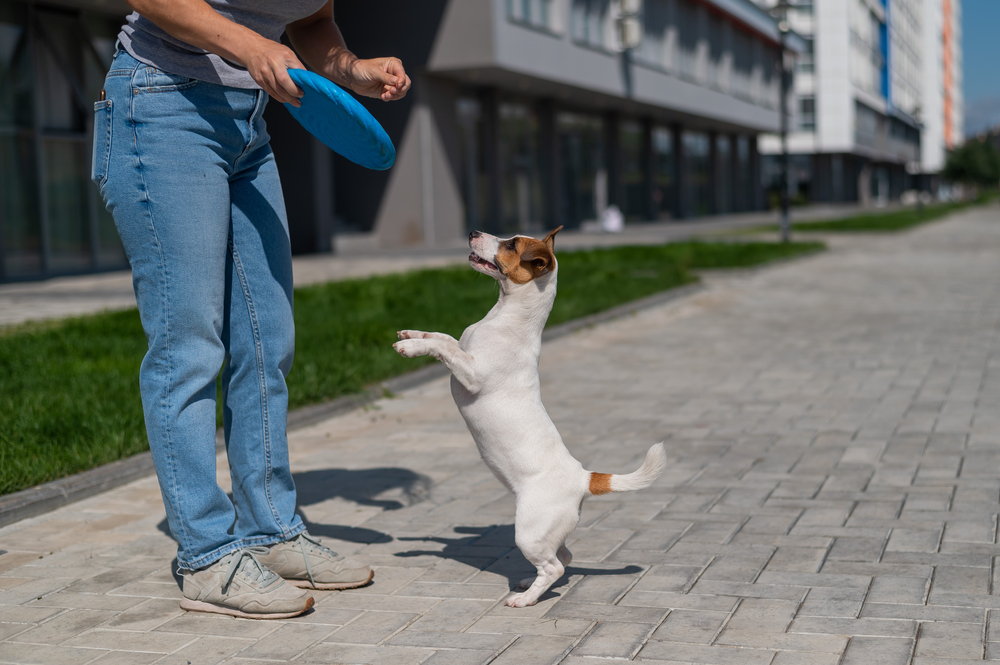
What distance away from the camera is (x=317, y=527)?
4.25 meters

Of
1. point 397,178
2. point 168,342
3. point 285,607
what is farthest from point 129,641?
point 397,178

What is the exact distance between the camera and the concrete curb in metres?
4.48

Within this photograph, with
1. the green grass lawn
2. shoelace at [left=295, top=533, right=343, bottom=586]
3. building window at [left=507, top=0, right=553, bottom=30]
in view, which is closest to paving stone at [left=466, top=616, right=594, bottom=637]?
shoelace at [left=295, top=533, right=343, bottom=586]

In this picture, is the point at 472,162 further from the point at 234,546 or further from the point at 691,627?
the point at 691,627

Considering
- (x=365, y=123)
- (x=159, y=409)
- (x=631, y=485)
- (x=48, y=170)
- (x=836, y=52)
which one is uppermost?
(x=836, y=52)

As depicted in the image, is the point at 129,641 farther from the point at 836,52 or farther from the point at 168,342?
the point at 836,52

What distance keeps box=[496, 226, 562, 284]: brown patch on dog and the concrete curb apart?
262cm

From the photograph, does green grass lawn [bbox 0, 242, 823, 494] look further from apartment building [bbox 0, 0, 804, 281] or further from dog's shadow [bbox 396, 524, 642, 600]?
apartment building [bbox 0, 0, 804, 281]

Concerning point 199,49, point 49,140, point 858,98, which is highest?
point 858,98

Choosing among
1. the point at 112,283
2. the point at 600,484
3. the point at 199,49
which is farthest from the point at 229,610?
the point at 112,283

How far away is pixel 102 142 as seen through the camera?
3.17m

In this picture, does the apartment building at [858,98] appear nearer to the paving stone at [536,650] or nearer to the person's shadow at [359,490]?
the person's shadow at [359,490]

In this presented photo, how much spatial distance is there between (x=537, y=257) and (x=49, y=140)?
17.5 meters

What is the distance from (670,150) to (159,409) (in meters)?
46.5
